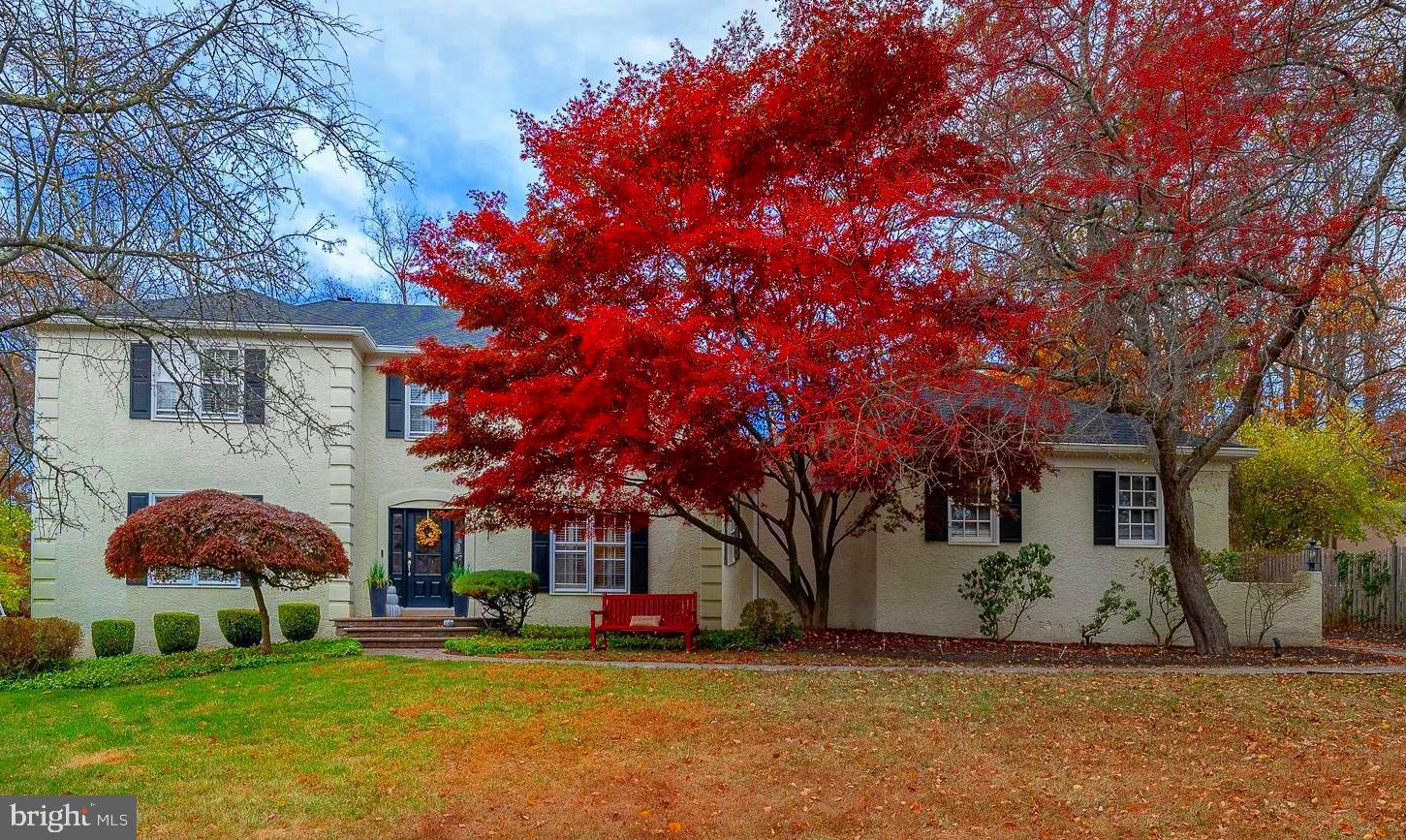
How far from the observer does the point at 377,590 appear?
16750 millimetres

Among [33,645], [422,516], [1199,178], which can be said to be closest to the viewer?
[1199,178]

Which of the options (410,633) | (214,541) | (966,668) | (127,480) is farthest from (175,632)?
(966,668)

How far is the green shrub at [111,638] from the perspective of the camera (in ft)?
48.4

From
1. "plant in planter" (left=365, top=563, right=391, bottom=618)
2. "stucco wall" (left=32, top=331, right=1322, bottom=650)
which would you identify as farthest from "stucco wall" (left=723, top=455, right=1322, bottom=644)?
"plant in planter" (left=365, top=563, right=391, bottom=618)

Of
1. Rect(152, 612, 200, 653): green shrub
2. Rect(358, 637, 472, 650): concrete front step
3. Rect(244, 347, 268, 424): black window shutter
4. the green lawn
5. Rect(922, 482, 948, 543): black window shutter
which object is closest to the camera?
the green lawn

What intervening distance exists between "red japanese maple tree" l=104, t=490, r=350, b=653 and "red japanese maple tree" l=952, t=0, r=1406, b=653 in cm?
969

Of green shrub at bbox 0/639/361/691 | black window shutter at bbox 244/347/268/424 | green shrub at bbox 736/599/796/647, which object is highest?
black window shutter at bbox 244/347/268/424

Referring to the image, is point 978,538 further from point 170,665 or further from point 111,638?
point 111,638

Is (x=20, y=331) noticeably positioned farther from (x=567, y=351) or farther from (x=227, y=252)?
(x=567, y=351)

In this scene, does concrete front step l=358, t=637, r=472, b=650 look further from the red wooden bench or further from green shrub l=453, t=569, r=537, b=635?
the red wooden bench

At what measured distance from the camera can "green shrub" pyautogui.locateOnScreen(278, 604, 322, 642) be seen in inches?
602

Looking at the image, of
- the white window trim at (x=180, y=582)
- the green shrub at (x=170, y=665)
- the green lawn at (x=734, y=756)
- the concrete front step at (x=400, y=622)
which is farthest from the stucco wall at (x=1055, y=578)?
the white window trim at (x=180, y=582)

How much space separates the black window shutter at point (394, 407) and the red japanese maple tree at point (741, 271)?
487 cm

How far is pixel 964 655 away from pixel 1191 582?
368cm
